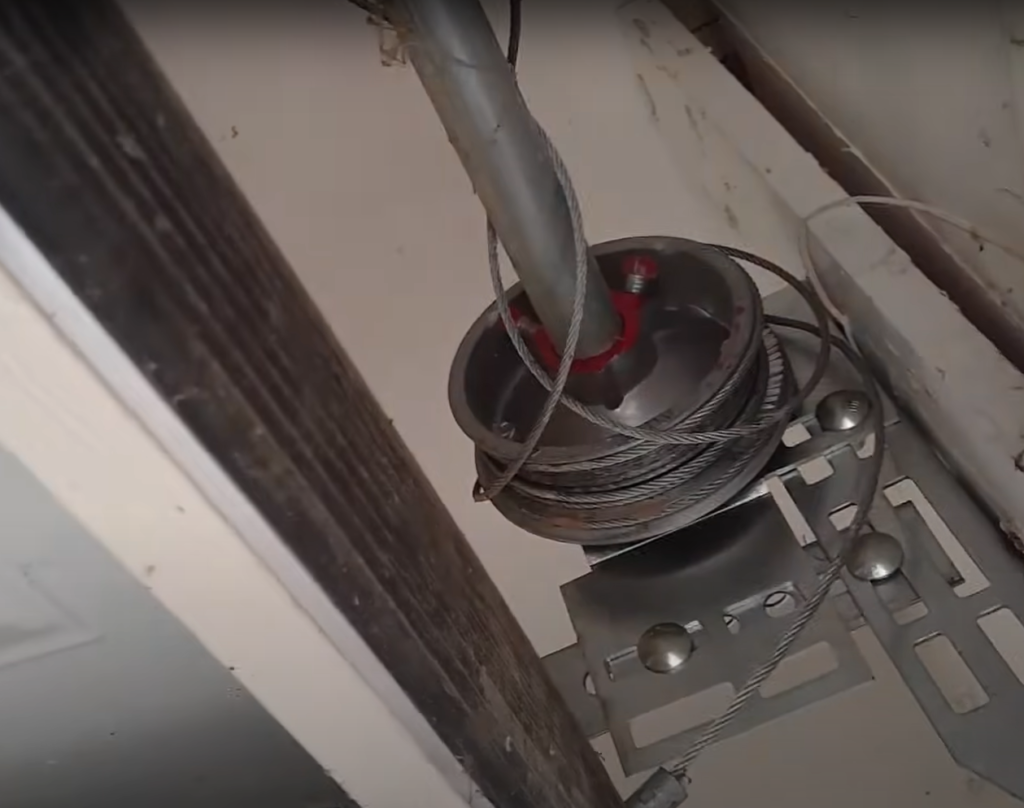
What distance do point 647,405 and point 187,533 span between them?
1.10ft

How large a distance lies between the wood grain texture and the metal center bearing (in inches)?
2.7

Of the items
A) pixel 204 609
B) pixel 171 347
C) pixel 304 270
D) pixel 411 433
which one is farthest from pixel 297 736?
pixel 304 270

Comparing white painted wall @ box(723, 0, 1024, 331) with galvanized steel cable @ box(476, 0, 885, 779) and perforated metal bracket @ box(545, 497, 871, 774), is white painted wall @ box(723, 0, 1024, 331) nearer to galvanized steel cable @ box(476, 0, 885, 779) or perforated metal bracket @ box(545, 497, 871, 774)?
galvanized steel cable @ box(476, 0, 885, 779)

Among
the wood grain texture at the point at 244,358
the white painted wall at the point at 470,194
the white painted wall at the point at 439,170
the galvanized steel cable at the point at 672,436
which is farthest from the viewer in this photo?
the white painted wall at the point at 439,170

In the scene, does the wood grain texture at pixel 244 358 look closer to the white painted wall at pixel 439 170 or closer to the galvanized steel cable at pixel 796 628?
the galvanized steel cable at pixel 796 628

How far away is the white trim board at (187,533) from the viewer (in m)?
0.31

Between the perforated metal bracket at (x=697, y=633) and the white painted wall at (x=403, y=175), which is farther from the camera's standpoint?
the white painted wall at (x=403, y=175)

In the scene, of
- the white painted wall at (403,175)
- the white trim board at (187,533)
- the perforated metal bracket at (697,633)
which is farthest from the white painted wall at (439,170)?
the white trim board at (187,533)

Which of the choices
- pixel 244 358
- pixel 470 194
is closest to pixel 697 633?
pixel 244 358

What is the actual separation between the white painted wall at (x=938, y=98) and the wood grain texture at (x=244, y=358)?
0.41 meters

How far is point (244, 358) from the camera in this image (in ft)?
1.32

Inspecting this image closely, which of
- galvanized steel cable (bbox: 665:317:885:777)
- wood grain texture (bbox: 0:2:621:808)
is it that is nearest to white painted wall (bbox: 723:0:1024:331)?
galvanized steel cable (bbox: 665:317:885:777)

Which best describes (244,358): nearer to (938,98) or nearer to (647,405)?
(647,405)

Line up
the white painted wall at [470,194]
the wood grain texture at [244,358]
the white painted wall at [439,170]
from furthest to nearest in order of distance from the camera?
the white painted wall at [439,170] < the white painted wall at [470,194] < the wood grain texture at [244,358]
